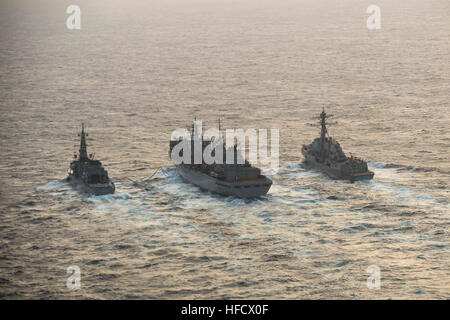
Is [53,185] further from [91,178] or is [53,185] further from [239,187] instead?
[239,187]

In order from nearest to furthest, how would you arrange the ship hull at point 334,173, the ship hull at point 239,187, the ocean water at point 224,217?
the ocean water at point 224,217 < the ship hull at point 239,187 < the ship hull at point 334,173

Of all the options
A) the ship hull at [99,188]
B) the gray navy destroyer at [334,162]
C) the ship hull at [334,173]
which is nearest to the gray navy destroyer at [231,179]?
the ship hull at [334,173]

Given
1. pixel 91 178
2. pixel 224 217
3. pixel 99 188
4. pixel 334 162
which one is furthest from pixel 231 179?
pixel 91 178

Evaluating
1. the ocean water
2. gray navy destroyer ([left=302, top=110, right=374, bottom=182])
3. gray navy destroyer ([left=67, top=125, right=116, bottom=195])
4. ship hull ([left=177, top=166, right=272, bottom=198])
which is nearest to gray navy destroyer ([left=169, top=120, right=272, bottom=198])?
ship hull ([left=177, top=166, right=272, bottom=198])

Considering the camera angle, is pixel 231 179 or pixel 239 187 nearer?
pixel 239 187

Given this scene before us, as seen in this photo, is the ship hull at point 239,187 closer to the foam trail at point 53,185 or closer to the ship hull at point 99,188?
the ship hull at point 99,188

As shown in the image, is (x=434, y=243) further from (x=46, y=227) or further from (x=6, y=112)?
(x=6, y=112)

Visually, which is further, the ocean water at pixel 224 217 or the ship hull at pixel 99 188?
the ship hull at pixel 99 188
